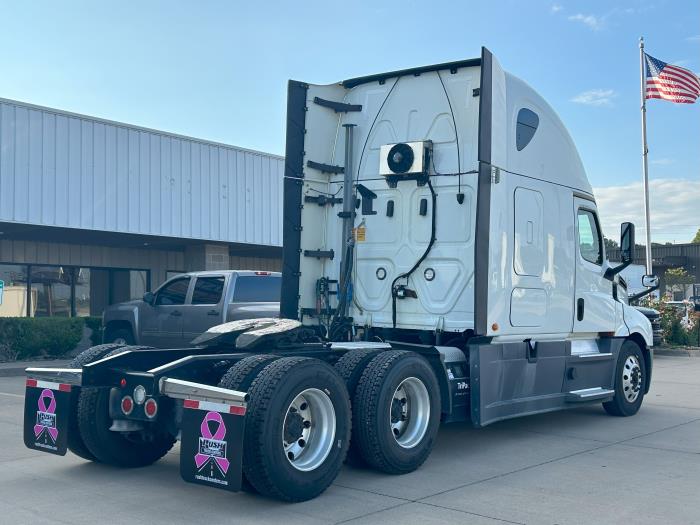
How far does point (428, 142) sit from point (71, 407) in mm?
4334

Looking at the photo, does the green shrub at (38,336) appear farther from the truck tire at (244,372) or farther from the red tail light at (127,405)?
the truck tire at (244,372)

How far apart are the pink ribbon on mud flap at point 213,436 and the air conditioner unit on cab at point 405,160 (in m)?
3.81

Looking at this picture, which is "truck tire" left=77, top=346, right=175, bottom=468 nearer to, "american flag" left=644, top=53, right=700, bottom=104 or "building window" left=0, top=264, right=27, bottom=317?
"building window" left=0, top=264, right=27, bottom=317

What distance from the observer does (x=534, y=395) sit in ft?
28.6

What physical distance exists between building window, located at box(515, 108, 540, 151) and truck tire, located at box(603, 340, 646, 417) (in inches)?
134

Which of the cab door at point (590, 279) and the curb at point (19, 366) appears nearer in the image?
the cab door at point (590, 279)

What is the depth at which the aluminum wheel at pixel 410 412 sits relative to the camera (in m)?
7.04

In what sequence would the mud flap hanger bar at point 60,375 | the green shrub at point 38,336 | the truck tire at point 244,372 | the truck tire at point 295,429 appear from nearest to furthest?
the truck tire at point 295,429 → the truck tire at point 244,372 → the mud flap hanger bar at point 60,375 → the green shrub at point 38,336

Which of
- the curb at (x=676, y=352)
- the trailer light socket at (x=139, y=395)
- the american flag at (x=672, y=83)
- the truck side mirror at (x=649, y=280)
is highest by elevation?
the american flag at (x=672, y=83)

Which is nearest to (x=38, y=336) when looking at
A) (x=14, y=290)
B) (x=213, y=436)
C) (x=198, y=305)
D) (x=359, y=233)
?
(x=14, y=290)

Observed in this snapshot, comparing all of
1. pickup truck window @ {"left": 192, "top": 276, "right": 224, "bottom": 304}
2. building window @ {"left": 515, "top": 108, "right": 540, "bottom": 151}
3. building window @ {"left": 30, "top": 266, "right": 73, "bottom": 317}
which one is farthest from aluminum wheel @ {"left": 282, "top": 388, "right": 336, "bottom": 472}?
building window @ {"left": 30, "top": 266, "right": 73, "bottom": 317}

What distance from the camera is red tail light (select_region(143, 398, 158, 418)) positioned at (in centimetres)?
627

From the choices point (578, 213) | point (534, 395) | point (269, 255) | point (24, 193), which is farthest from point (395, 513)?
point (269, 255)

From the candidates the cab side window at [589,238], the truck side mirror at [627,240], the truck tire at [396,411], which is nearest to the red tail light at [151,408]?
the truck tire at [396,411]
